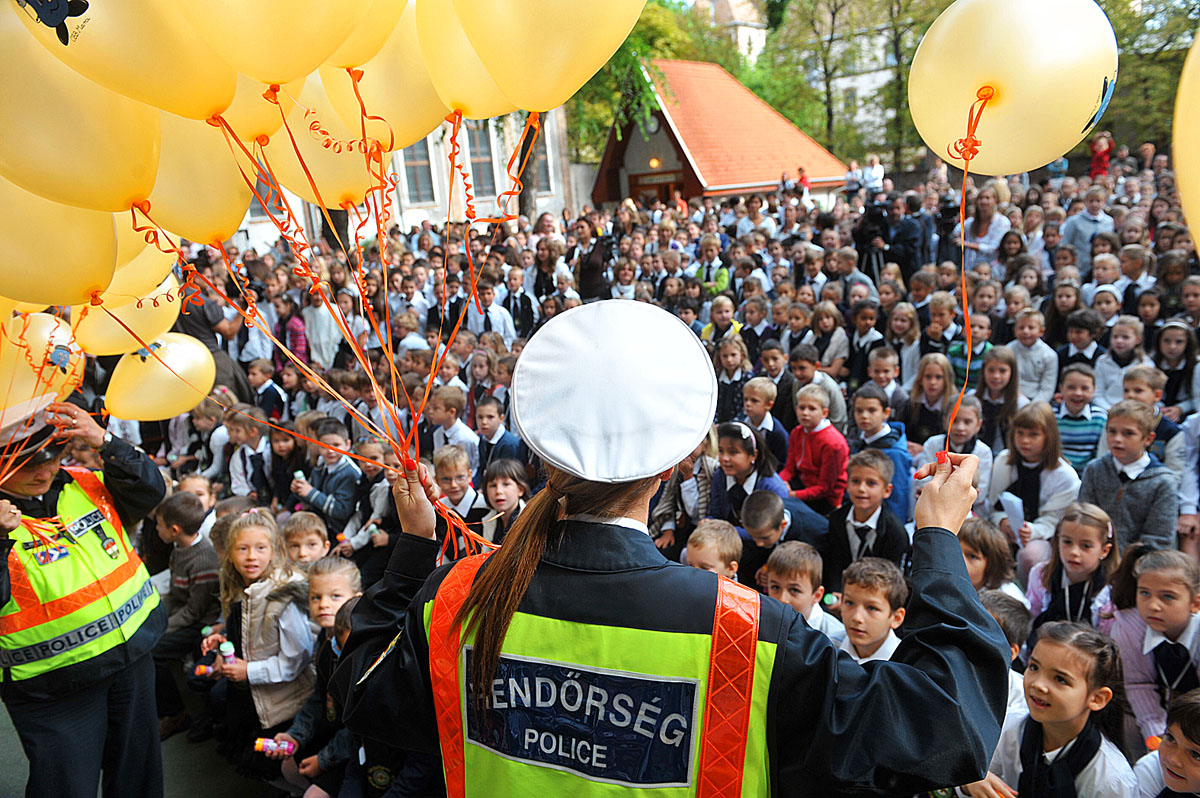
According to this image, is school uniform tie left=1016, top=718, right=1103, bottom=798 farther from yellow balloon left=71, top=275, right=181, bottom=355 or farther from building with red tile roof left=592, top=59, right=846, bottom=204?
building with red tile roof left=592, top=59, right=846, bottom=204

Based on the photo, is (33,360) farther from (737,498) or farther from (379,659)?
(737,498)

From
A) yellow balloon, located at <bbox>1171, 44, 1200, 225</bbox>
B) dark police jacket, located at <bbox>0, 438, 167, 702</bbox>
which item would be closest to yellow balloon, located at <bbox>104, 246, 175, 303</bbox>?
dark police jacket, located at <bbox>0, 438, 167, 702</bbox>

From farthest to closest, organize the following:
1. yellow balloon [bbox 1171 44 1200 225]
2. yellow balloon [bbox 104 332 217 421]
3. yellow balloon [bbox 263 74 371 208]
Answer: yellow balloon [bbox 104 332 217 421] → yellow balloon [bbox 263 74 371 208] → yellow balloon [bbox 1171 44 1200 225]

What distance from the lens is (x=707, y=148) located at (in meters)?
20.0

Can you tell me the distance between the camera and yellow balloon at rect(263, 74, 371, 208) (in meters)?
2.30

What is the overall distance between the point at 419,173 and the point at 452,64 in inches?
880

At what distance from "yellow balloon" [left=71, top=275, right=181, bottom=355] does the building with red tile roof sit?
17.4m

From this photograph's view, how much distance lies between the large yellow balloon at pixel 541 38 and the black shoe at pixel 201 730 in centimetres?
349

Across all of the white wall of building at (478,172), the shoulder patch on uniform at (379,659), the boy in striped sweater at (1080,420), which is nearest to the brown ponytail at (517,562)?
the shoulder patch on uniform at (379,659)

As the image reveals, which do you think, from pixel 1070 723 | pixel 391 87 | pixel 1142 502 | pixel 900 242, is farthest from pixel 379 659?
pixel 900 242

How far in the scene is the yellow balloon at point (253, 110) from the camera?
6.64 feet

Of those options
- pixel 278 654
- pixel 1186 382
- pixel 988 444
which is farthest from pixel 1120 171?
pixel 278 654

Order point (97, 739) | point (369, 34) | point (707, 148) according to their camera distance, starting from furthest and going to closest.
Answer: point (707, 148), point (97, 739), point (369, 34)

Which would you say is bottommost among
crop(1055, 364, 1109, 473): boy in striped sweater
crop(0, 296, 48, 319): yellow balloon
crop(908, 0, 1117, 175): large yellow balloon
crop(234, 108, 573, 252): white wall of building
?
crop(1055, 364, 1109, 473): boy in striped sweater
